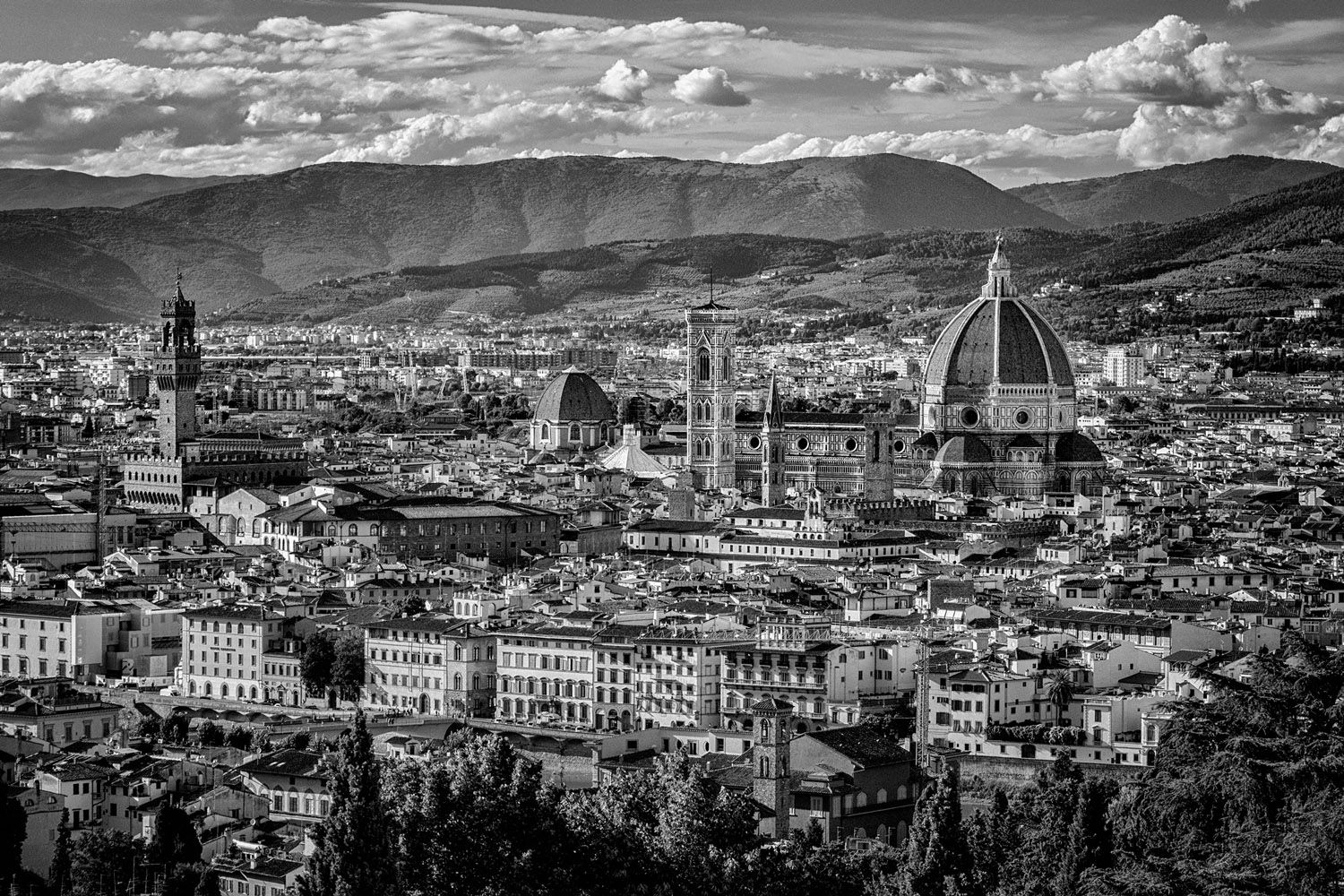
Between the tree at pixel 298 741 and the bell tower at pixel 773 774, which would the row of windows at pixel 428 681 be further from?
the bell tower at pixel 773 774

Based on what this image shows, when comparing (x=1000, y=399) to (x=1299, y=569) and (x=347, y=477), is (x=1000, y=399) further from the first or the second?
(x=1299, y=569)

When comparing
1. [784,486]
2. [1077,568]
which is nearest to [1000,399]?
[784,486]

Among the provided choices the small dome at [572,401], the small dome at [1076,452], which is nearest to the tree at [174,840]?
the small dome at [1076,452]

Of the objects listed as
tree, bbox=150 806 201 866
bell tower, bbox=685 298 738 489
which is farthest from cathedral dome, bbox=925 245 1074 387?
tree, bbox=150 806 201 866

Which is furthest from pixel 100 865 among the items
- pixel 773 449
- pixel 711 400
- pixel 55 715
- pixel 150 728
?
pixel 711 400

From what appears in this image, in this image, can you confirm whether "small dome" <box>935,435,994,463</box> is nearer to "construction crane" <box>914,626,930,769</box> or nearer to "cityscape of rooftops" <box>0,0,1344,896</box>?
"cityscape of rooftops" <box>0,0,1344,896</box>

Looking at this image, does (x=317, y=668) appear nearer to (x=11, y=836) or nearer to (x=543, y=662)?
(x=543, y=662)
